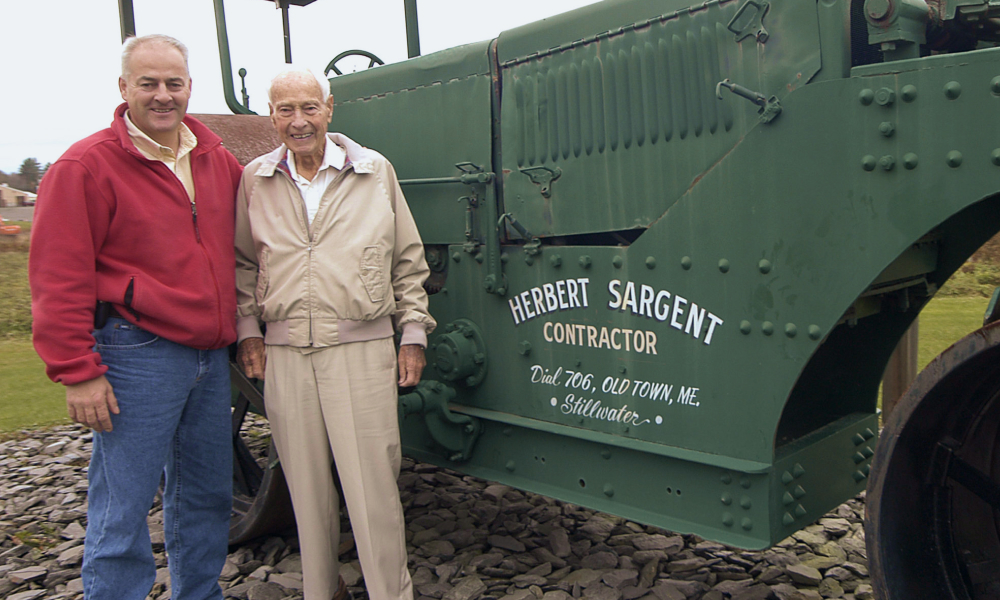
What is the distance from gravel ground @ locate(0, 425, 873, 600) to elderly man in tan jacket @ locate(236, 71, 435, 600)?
2.00 feet

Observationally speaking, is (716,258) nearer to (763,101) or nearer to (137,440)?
(763,101)

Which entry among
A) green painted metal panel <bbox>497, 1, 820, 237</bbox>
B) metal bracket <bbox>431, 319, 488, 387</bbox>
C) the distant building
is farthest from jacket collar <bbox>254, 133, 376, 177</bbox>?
the distant building

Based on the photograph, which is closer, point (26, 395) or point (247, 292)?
point (247, 292)

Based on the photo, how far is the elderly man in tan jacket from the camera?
232cm

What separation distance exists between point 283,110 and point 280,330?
24.0 inches

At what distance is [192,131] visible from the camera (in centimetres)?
241

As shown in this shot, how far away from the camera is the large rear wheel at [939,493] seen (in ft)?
5.85

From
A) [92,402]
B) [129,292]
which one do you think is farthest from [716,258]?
[92,402]

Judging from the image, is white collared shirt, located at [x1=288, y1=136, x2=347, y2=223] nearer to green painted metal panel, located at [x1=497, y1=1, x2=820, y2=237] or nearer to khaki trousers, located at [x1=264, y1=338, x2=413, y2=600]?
khaki trousers, located at [x1=264, y1=338, x2=413, y2=600]

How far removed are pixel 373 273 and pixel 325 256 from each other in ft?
0.46

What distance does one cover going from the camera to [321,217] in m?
2.33

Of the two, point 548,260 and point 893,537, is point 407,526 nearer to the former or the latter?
point 548,260

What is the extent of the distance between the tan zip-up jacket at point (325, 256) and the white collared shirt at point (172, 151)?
0.56 ft

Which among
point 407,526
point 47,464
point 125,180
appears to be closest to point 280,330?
point 125,180
